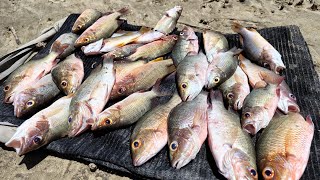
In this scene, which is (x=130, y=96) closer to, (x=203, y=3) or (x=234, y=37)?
(x=234, y=37)

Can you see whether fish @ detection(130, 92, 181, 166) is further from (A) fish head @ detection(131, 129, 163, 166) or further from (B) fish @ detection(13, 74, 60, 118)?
(B) fish @ detection(13, 74, 60, 118)

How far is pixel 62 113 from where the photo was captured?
3.77 metres

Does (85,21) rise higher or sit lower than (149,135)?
higher

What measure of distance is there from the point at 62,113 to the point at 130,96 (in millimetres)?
718

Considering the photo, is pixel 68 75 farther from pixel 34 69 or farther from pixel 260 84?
pixel 260 84

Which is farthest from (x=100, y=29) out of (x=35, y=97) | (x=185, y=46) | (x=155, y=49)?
(x=35, y=97)

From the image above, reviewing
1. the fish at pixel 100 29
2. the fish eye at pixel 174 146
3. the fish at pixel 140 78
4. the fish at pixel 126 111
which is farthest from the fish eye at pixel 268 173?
the fish at pixel 100 29

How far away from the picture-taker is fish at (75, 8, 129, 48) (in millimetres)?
4762

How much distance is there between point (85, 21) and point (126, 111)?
2.00 m

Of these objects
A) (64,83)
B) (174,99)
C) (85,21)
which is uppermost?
(85,21)

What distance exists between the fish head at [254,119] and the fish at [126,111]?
961 millimetres

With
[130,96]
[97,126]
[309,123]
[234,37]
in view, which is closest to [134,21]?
[234,37]

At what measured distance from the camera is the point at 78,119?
11.7 feet

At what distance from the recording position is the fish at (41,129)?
3.47 m
